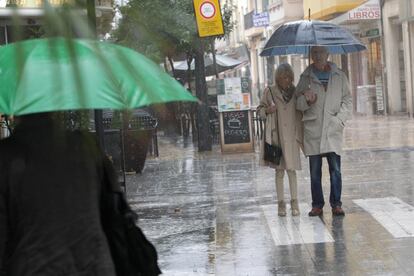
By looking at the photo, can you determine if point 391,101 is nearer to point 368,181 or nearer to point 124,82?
point 368,181

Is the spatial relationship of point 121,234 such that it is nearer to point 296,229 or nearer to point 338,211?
point 296,229

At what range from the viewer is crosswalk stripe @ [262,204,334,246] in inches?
287

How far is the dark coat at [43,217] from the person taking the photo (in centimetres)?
274

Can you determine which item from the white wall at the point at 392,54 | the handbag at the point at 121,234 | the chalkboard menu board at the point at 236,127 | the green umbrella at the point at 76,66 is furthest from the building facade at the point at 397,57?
the green umbrella at the point at 76,66

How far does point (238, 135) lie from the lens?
677 inches

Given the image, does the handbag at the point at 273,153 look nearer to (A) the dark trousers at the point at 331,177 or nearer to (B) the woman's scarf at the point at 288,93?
(B) the woman's scarf at the point at 288,93

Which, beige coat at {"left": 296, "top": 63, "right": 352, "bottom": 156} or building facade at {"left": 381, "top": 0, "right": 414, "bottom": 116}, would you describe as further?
building facade at {"left": 381, "top": 0, "right": 414, "bottom": 116}

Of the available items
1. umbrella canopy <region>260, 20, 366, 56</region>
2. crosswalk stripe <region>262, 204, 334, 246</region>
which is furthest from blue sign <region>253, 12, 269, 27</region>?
crosswalk stripe <region>262, 204, 334, 246</region>

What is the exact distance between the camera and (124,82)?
1.10 m

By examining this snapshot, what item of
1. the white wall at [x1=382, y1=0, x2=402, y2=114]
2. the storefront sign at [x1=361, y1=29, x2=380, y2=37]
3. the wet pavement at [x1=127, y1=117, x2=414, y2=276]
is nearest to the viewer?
the wet pavement at [x1=127, y1=117, x2=414, y2=276]

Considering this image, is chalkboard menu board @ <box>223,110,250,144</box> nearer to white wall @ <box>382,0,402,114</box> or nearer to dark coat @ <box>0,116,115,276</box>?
white wall @ <box>382,0,402,114</box>

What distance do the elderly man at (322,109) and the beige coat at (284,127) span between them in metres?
0.15

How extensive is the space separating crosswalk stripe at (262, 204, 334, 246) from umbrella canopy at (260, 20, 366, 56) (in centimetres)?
196

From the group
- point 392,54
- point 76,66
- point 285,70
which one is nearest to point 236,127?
point 285,70
